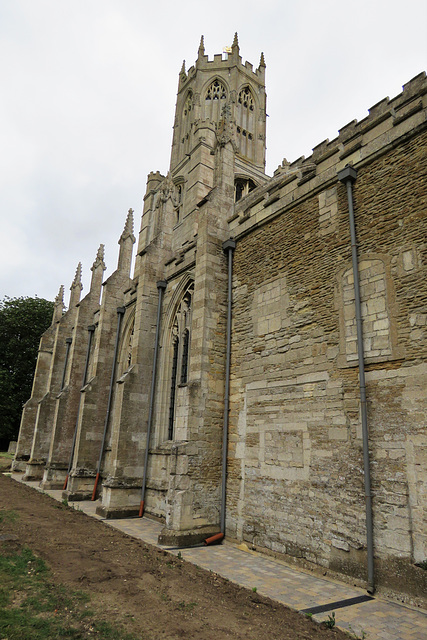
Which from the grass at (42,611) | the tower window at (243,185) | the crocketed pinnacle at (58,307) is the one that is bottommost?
the grass at (42,611)

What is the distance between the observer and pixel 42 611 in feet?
15.3

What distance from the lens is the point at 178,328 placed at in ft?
43.3

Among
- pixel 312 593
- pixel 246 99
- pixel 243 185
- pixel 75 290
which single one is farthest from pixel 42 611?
pixel 246 99

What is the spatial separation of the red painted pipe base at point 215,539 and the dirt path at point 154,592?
1.36 meters

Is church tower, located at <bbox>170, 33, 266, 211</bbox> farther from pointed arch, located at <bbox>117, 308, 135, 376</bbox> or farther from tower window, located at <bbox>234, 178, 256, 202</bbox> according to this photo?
pointed arch, located at <bbox>117, 308, 135, 376</bbox>

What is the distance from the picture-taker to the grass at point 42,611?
413cm

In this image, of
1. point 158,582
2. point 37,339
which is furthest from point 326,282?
point 37,339

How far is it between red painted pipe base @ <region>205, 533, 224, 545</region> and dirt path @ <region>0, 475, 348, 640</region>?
53.4 inches

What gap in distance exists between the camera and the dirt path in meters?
4.50

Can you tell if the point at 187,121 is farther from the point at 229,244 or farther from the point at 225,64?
the point at 229,244

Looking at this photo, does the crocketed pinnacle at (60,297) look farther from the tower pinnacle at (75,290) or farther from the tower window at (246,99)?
the tower window at (246,99)

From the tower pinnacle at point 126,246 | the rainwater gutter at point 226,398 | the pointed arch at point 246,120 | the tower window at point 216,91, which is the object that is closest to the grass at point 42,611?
the rainwater gutter at point 226,398

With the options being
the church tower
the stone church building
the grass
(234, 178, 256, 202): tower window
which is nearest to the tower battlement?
the church tower

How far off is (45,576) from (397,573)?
5.06 metres
